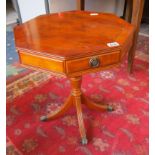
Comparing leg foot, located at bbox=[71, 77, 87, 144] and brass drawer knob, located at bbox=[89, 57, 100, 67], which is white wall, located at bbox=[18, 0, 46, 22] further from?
brass drawer knob, located at bbox=[89, 57, 100, 67]

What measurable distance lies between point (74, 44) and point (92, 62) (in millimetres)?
135

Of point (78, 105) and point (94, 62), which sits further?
point (78, 105)

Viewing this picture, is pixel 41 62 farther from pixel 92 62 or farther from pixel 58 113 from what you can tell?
pixel 58 113

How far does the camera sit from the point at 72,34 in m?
1.11

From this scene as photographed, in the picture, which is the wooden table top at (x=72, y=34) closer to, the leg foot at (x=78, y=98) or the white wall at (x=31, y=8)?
the leg foot at (x=78, y=98)

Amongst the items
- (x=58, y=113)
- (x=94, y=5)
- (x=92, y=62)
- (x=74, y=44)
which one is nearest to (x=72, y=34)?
(x=74, y=44)

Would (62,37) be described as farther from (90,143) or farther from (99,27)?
(90,143)

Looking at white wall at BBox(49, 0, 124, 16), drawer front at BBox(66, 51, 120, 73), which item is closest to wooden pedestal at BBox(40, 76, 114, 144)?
drawer front at BBox(66, 51, 120, 73)

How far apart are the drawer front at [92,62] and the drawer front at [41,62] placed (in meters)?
0.04

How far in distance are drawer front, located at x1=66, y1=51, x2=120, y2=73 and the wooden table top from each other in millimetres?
25

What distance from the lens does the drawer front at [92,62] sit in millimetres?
927

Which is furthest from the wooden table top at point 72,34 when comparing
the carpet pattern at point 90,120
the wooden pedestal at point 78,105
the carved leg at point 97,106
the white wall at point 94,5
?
the white wall at point 94,5

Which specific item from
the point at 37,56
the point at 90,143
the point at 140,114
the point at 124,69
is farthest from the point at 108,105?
the point at 37,56

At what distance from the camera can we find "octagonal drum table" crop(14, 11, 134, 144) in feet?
3.06
